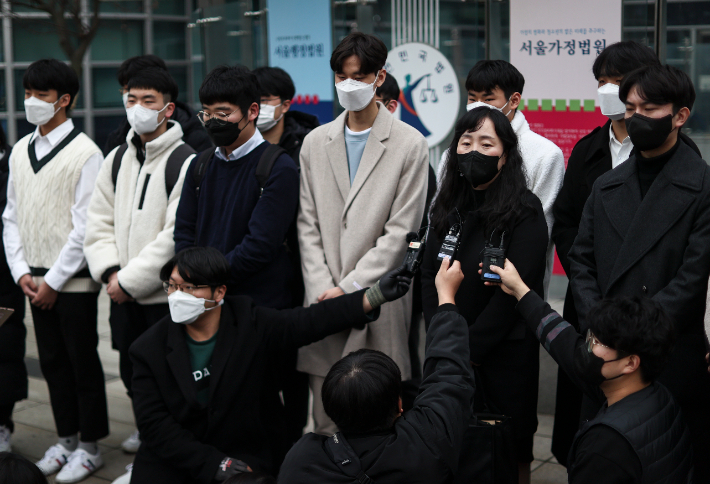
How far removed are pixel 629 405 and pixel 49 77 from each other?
363 centimetres

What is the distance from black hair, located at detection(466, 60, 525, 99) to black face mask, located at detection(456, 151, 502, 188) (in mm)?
770

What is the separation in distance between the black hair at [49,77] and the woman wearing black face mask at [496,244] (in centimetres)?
252

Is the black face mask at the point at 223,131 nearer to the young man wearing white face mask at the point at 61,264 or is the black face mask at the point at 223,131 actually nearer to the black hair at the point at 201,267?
the black hair at the point at 201,267

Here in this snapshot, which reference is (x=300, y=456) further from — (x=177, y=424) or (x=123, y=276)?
(x=123, y=276)

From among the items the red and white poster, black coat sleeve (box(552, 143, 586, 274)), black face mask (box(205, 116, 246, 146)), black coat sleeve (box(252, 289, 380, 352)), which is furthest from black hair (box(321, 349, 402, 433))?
the red and white poster

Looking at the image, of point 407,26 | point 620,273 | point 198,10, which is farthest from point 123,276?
point 198,10

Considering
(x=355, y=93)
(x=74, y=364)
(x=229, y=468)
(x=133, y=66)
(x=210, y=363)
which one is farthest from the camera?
(x=133, y=66)

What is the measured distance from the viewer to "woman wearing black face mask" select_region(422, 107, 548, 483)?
3121 mm

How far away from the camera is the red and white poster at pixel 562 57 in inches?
193

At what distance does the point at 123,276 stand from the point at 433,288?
1.68 metres

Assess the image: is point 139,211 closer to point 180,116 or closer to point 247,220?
point 247,220

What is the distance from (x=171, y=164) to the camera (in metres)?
4.21

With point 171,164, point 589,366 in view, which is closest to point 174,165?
point 171,164

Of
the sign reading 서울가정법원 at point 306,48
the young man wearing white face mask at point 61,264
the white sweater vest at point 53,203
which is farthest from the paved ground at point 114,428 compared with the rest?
the sign reading 서울가정법원 at point 306,48
